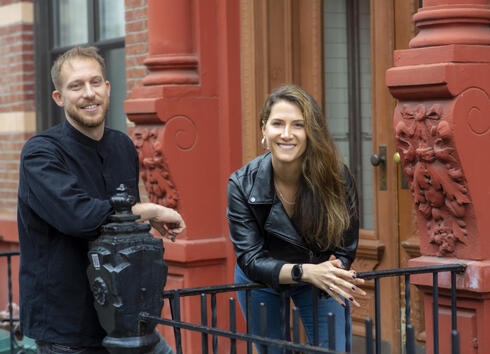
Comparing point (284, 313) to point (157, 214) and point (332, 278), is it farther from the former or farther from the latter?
point (157, 214)

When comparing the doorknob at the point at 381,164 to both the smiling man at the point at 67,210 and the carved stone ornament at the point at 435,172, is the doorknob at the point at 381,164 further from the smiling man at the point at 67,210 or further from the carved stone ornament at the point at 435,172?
the smiling man at the point at 67,210

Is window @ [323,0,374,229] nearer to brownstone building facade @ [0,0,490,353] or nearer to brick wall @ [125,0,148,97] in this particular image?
brownstone building facade @ [0,0,490,353]

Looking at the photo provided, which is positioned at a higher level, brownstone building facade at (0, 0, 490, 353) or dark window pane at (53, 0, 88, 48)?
dark window pane at (53, 0, 88, 48)

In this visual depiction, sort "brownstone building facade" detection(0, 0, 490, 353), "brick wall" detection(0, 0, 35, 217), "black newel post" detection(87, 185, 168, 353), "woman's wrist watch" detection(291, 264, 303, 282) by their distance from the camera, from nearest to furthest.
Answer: "black newel post" detection(87, 185, 168, 353) < "woman's wrist watch" detection(291, 264, 303, 282) < "brownstone building facade" detection(0, 0, 490, 353) < "brick wall" detection(0, 0, 35, 217)

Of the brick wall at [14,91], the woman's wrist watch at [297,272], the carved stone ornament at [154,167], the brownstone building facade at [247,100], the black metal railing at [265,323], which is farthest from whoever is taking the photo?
the brick wall at [14,91]

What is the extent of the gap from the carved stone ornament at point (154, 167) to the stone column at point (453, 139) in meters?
2.04

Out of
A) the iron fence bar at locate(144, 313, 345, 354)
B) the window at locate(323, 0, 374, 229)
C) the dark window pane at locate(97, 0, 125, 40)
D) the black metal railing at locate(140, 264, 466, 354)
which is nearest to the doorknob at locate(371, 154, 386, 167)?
the window at locate(323, 0, 374, 229)

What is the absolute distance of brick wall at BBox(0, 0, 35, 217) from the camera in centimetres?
790

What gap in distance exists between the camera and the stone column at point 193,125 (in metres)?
5.81

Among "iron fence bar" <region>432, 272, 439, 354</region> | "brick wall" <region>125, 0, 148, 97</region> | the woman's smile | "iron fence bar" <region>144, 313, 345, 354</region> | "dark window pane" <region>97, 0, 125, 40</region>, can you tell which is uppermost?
"dark window pane" <region>97, 0, 125, 40</region>

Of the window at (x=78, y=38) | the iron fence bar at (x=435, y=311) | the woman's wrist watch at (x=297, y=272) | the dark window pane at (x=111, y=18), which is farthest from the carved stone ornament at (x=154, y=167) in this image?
the woman's wrist watch at (x=297, y=272)

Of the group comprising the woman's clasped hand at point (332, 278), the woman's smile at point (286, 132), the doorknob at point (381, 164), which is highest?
the woman's smile at point (286, 132)

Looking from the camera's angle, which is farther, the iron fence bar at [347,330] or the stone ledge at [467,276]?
the stone ledge at [467,276]

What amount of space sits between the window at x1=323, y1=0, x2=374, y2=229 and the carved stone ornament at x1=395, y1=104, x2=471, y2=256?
120cm
